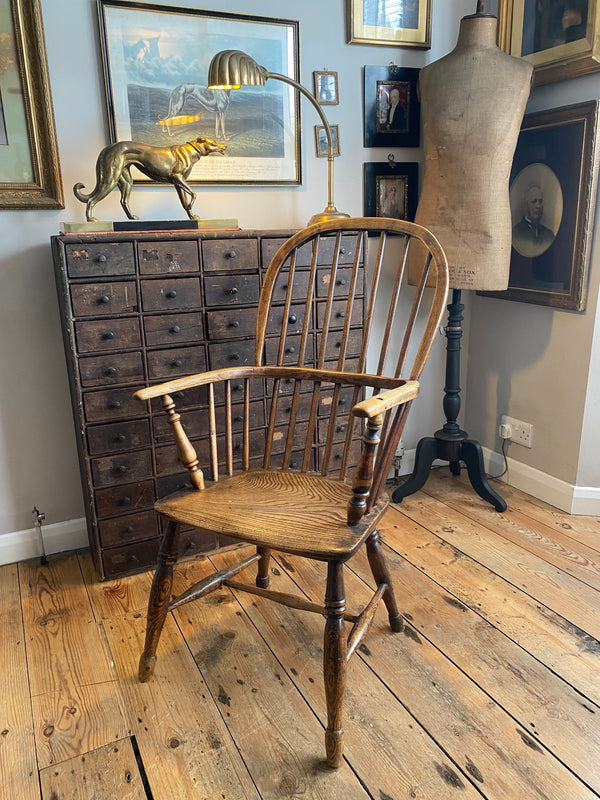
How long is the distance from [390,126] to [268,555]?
1781 millimetres

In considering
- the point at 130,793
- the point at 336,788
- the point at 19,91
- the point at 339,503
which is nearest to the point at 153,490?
the point at 339,503

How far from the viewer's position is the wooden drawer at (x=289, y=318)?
2.10m

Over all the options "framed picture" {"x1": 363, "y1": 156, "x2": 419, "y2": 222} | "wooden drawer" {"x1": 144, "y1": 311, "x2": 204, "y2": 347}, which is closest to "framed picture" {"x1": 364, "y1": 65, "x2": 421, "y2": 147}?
"framed picture" {"x1": 363, "y1": 156, "x2": 419, "y2": 222}

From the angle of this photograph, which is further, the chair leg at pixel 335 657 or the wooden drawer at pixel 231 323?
the wooden drawer at pixel 231 323

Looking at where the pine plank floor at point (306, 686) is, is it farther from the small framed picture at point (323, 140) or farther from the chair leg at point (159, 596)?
the small framed picture at point (323, 140)

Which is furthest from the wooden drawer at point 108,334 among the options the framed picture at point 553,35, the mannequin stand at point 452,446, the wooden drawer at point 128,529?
the framed picture at point 553,35

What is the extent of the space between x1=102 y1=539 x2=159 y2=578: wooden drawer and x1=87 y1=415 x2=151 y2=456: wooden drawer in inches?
13.9

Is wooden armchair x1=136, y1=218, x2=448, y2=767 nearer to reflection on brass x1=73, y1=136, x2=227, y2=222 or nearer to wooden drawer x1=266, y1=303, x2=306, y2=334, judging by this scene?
wooden drawer x1=266, y1=303, x2=306, y2=334

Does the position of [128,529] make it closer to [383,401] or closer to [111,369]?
[111,369]

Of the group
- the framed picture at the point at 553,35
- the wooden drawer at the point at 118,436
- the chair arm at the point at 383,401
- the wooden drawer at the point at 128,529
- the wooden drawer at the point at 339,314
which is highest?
the framed picture at the point at 553,35

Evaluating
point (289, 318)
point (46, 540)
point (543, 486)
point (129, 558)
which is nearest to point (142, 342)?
point (289, 318)

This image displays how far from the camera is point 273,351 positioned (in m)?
2.11

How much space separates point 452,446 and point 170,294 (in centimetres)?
135

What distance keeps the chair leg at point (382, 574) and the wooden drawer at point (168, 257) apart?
101 centimetres
